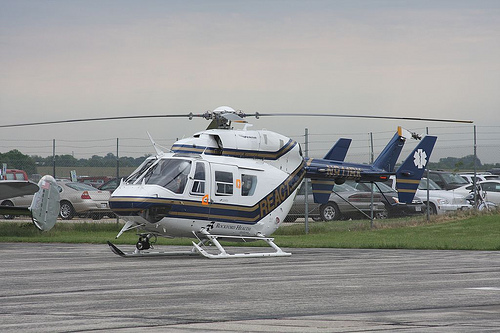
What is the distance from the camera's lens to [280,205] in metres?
18.6

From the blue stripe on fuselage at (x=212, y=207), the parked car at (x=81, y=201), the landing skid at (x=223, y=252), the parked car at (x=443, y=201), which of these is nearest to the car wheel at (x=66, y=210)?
the parked car at (x=81, y=201)

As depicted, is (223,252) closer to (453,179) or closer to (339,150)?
(339,150)

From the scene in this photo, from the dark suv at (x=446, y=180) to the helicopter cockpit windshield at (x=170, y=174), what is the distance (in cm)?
2133

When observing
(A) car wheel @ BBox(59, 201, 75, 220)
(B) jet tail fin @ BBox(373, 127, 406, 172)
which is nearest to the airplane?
(A) car wheel @ BBox(59, 201, 75, 220)

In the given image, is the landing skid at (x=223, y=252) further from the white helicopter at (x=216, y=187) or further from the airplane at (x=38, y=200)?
the airplane at (x=38, y=200)

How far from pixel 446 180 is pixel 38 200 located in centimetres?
1959

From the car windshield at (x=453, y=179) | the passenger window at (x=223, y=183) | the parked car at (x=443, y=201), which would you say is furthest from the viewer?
Answer: the car windshield at (x=453, y=179)

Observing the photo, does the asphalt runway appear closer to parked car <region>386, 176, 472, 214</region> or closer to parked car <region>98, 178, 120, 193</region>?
parked car <region>386, 176, 472, 214</region>

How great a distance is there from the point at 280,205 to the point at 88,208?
13903 millimetres

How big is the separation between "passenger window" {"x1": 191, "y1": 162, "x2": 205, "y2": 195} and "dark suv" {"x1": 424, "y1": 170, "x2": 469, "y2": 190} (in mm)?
20971

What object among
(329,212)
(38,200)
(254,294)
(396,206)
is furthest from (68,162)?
(254,294)

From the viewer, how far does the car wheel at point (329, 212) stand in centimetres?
2975

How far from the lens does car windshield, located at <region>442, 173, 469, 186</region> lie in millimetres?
36438

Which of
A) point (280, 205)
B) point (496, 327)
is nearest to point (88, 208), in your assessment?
point (280, 205)
